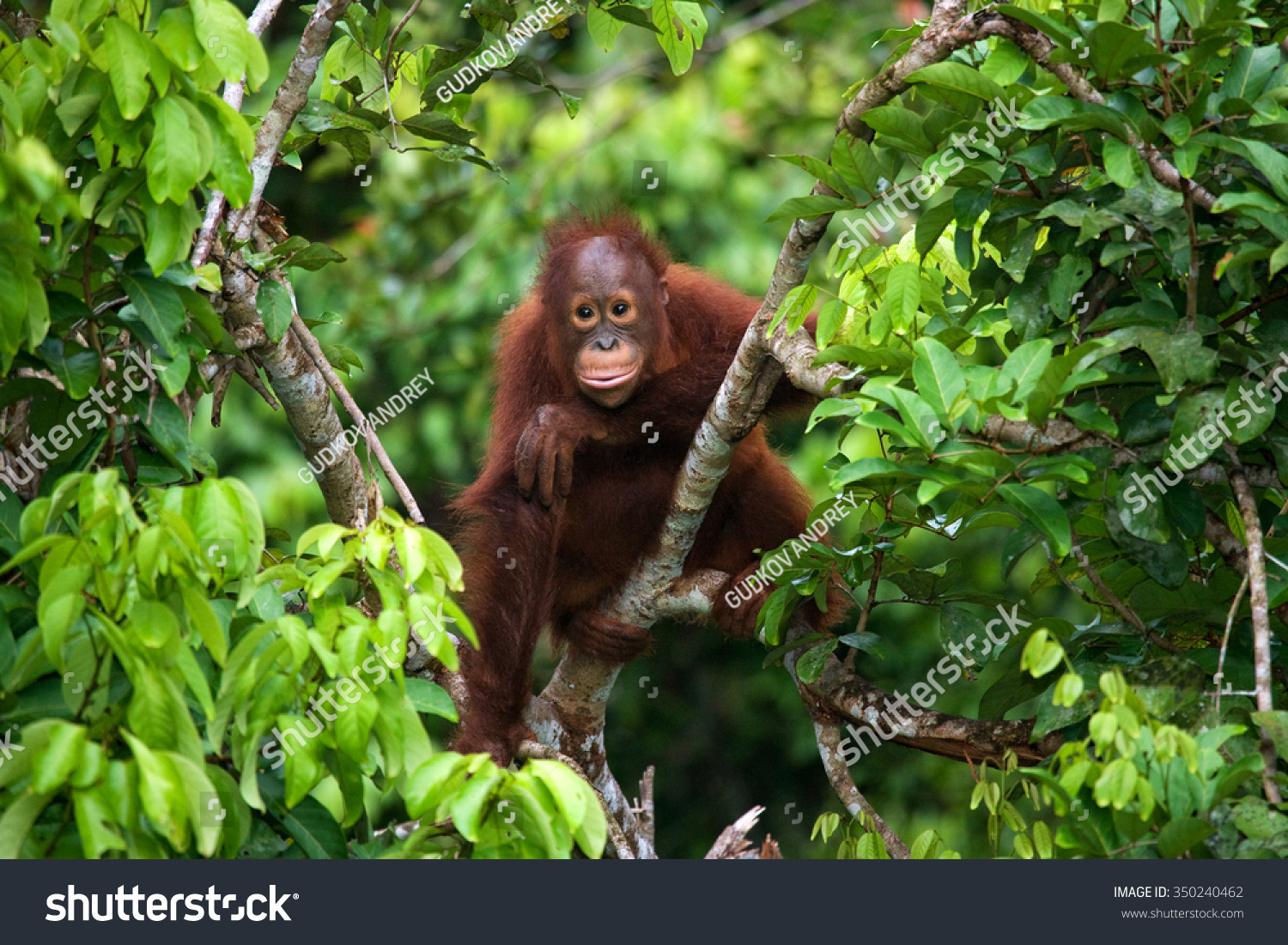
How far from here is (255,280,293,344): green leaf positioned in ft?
8.13

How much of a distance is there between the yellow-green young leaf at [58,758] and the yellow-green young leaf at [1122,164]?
1.60 meters

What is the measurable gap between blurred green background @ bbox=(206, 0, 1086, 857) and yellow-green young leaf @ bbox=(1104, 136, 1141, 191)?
8.48 ft

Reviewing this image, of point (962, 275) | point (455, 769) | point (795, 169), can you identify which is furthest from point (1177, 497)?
point (795, 169)

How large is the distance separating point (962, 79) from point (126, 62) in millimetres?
1271

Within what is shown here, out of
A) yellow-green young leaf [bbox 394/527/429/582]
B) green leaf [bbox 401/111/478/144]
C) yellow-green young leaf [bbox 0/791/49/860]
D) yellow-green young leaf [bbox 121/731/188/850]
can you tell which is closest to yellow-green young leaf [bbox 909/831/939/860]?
yellow-green young leaf [bbox 394/527/429/582]

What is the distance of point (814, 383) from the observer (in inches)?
96.5

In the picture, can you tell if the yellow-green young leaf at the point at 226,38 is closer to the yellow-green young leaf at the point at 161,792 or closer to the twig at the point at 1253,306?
the yellow-green young leaf at the point at 161,792

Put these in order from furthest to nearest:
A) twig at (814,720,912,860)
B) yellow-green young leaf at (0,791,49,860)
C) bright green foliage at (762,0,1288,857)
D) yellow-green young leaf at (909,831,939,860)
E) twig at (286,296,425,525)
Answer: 1. twig at (286,296,425,525)
2. twig at (814,720,912,860)
3. yellow-green young leaf at (909,831,939,860)
4. bright green foliage at (762,0,1288,857)
5. yellow-green young leaf at (0,791,49,860)

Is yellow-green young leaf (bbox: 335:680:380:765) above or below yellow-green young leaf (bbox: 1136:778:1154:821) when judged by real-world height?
above

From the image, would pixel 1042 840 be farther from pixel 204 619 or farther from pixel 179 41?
pixel 179 41

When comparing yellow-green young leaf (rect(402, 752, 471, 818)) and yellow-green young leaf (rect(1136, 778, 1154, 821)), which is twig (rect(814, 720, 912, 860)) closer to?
yellow-green young leaf (rect(1136, 778, 1154, 821))

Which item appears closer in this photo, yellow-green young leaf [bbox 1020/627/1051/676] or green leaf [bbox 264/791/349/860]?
yellow-green young leaf [bbox 1020/627/1051/676]

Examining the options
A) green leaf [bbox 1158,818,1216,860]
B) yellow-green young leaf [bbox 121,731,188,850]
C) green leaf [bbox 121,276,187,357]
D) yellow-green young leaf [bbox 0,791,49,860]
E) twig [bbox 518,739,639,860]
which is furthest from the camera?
twig [bbox 518,739,639,860]

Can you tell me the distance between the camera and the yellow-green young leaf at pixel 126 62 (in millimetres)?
1557
